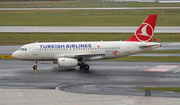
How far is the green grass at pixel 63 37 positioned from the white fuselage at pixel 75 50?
2297 cm

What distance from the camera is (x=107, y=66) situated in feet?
127

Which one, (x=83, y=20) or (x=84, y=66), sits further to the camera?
(x=83, y=20)

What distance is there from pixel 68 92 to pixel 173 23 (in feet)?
229

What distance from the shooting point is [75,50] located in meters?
36.6

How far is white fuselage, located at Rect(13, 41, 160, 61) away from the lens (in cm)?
3619

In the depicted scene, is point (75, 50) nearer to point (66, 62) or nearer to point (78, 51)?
point (78, 51)

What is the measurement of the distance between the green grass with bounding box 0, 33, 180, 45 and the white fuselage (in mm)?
22975

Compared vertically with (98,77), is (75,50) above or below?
above

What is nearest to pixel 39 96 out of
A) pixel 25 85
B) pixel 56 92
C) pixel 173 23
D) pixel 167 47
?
pixel 56 92

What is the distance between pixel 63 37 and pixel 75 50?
27766mm

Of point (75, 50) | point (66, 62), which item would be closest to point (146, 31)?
point (75, 50)

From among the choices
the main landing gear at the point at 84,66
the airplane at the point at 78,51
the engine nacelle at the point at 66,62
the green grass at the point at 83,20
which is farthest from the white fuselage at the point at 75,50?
the green grass at the point at 83,20

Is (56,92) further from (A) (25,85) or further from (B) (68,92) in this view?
(A) (25,85)

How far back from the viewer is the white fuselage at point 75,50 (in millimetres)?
36188
